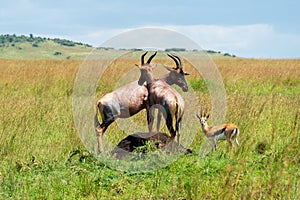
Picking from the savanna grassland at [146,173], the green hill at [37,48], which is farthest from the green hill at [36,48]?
the savanna grassland at [146,173]

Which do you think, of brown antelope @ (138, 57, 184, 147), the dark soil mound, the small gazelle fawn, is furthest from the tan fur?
brown antelope @ (138, 57, 184, 147)

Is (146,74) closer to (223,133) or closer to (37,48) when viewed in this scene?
(223,133)

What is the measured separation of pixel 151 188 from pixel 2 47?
124 meters

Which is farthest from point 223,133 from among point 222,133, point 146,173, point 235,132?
point 146,173

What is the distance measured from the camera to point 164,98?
5.78 meters

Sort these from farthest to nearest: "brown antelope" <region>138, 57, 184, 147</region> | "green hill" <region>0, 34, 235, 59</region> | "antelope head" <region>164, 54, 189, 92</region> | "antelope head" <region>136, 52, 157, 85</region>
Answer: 1. "green hill" <region>0, 34, 235, 59</region>
2. "antelope head" <region>164, 54, 189, 92</region>
3. "antelope head" <region>136, 52, 157, 85</region>
4. "brown antelope" <region>138, 57, 184, 147</region>

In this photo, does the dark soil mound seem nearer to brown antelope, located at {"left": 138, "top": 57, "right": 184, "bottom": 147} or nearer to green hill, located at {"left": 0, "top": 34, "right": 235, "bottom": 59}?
brown antelope, located at {"left": 138, "top": 57, "right": 184, "bottom": 147}

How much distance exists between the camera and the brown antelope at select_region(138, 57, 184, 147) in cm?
578

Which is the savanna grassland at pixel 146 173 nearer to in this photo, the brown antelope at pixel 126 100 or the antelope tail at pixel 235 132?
the antelope tail at pixel 235 132

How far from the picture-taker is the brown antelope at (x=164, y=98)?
578cm

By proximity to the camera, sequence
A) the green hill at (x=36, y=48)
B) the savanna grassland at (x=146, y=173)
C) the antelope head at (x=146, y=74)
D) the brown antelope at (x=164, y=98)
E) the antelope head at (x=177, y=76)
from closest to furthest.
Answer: the savanna grassland at (x=146, y=173)
the brown antelope at (x=164, y=98)
the antelope head at (x=146, y=74)
the antelope head at (x=177, y=76)
the green hill at (x=36, y=48)

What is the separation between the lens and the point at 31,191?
448 centimetres

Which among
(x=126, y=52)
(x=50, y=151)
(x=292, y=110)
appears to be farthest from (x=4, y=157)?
(x=292, y=110)

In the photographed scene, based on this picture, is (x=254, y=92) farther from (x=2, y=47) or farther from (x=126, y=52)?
(x=2, y=47)
